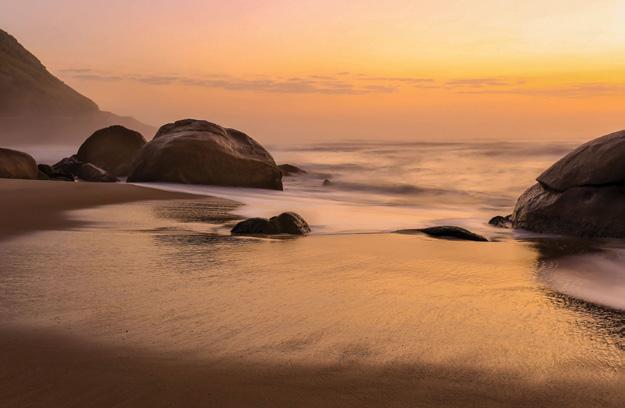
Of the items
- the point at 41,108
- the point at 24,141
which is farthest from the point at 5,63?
the point at 24,141

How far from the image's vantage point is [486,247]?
5.79m

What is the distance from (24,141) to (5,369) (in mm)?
100311

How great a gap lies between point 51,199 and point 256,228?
11.8 feet

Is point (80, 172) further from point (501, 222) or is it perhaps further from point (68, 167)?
point (501, 222)

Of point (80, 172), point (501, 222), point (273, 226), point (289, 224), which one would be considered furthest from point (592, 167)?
point (80, 172)

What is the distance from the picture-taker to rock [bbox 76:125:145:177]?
18.0 m

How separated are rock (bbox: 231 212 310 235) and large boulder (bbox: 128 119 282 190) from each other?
22.8ft

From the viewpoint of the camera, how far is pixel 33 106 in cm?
10256

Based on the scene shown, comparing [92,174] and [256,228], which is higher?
[92,174]

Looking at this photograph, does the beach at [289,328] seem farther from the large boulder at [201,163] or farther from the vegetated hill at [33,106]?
the vegetated hill at [33,106]

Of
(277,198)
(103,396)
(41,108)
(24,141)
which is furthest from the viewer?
(41,108)

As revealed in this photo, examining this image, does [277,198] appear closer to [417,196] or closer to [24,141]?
[417,196]

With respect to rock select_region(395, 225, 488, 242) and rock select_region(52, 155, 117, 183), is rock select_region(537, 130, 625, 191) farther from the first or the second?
rock select_region(52, 155, 117, 183)

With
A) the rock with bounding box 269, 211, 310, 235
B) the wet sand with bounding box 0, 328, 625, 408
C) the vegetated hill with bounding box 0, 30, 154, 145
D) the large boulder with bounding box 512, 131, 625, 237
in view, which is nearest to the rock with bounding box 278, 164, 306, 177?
the large boulder with bounding box 512, 131, 625, 237
